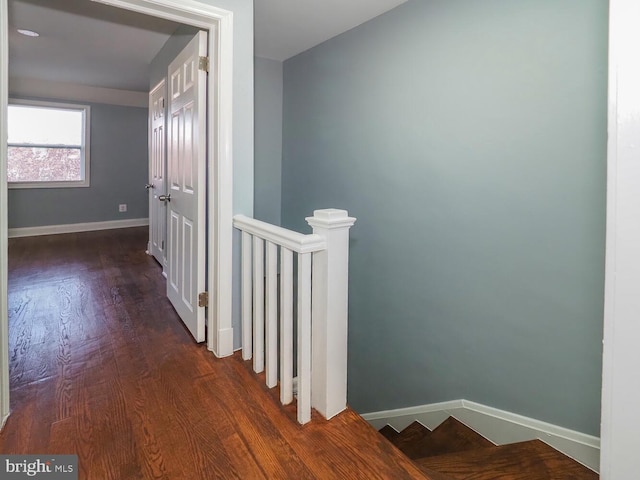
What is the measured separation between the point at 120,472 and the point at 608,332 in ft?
5.69

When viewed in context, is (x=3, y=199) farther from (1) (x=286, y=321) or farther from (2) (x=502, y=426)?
(2) (x=502, y=426)

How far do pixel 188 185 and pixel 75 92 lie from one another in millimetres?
4424

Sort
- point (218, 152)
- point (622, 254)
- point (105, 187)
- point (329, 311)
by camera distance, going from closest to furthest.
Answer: point (622, 254)
point (329, 311)
point (218, 152)
point (105, 187)

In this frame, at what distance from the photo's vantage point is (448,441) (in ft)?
7.84

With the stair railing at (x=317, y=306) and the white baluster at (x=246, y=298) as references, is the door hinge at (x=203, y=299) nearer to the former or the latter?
the white baluster at (x=246, y=298)

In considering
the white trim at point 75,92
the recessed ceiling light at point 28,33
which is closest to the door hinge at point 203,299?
the recessed ceiling light at point 28,33

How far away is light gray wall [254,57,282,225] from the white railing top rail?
78.8 inches

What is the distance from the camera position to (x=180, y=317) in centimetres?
285

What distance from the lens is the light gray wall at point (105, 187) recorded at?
5.70m

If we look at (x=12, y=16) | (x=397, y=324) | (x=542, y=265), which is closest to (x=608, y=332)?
(x=542, y=265)

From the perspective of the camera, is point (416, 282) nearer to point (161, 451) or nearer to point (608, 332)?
point (608, 332)

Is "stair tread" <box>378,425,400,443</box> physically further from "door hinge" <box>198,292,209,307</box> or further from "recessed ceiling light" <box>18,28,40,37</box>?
"recessed ceiling light" <box>18,28,40,37</box>

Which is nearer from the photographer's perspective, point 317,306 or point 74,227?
point 317,306

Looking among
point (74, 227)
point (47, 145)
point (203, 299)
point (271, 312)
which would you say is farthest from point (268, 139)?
point (74, 227)
